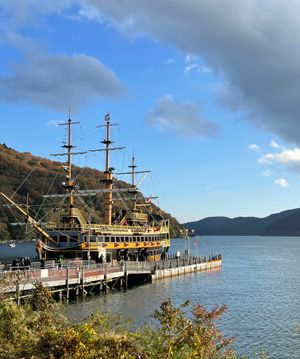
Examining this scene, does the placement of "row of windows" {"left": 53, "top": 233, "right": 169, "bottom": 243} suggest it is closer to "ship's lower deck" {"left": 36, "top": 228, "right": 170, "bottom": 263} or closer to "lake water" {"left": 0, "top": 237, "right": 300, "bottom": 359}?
"ship's lower deck" {"left": 36, "top": 228, "right": 170, "bottom": 263}

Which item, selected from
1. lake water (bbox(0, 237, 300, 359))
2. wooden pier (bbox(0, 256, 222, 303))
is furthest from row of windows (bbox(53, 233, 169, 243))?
lake water (bbox(0, 237, 300, 359))

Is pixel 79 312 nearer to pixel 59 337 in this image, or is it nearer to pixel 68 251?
pixel 68 251

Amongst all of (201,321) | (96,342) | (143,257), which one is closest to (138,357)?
(96,342)

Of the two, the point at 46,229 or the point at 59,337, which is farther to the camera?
the point at 46,229

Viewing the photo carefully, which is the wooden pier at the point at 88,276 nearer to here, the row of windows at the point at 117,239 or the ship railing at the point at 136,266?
the ship railing at the point at 136,266

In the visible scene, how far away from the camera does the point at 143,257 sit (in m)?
66.1

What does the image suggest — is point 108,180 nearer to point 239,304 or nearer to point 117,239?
point 117,239

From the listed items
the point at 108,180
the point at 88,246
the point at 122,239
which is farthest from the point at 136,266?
the point at 108,180

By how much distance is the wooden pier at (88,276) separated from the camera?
34316 millimetres

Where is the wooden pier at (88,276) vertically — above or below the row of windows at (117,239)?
below

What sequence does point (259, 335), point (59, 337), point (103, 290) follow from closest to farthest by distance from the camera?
point (59, 337) → point (259, 335) → point (103, 290)

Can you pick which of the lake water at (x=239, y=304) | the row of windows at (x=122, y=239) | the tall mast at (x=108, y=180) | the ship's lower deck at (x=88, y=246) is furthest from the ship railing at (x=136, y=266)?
the tall mast at (x=108, y=180)

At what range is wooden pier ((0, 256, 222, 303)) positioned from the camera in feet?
113

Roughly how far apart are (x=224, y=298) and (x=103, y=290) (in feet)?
39.5
